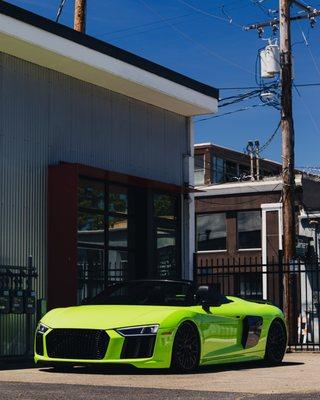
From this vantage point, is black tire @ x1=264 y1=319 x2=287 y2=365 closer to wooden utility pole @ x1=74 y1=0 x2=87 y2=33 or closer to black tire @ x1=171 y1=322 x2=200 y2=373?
black tire @ x1=171 y1=322 x2=200 y2=373

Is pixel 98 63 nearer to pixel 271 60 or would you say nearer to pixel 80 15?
pixel 80 15

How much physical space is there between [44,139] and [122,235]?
3.38 meters

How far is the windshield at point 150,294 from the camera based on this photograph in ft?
38.4

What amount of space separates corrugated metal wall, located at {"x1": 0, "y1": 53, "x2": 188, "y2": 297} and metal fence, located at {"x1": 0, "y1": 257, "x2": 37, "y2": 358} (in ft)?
1.85

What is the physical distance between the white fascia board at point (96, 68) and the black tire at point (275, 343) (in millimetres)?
6204

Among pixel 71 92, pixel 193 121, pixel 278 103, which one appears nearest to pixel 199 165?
pixel 278 103

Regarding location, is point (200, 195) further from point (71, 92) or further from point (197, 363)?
point (197, 363)

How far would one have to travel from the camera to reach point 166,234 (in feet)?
63.4

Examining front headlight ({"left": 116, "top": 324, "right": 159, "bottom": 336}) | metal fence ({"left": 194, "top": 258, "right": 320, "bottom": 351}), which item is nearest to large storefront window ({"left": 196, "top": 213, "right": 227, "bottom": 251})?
metal fence ({"left": 194, "top": 258, "right": 320, "bottom": 351})

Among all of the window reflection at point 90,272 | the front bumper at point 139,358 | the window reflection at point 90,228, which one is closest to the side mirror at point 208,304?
the front bumper at point 139,358

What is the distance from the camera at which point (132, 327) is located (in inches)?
409

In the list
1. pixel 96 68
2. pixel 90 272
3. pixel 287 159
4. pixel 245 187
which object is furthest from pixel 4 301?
pixel 245 187

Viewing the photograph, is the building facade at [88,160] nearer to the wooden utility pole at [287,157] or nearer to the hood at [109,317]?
the wooden utility pole at [287,157]

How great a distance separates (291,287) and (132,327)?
34.9 feet
